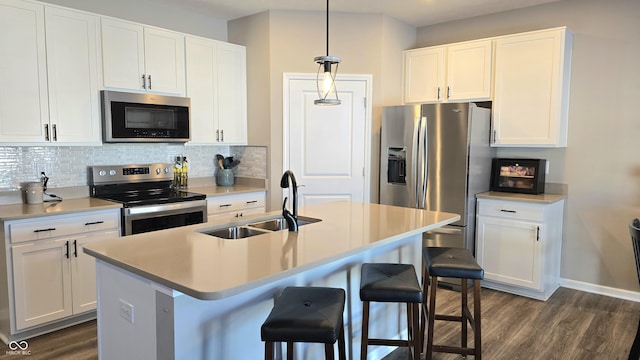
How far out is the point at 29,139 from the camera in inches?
123

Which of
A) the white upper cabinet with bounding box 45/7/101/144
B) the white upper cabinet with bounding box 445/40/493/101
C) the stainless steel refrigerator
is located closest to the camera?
the white upper cabinet with bounding box 45/7/101/144

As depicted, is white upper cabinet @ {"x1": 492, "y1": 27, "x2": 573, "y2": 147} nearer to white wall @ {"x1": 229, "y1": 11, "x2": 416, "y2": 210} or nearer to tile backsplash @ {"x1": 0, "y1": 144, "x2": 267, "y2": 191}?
white wall @ {"x1": 229, "y1": 11, "x2": 416, "y2": 210}

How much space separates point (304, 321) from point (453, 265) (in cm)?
120

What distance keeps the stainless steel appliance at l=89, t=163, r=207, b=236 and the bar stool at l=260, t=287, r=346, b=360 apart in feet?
6.29

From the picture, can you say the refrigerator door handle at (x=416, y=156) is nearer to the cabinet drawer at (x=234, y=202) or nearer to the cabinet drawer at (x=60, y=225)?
the cabinet drawer at (x=234, y=202)

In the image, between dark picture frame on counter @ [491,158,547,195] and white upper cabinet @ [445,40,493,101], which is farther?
white upper cabinet @ [445,40,493,101]

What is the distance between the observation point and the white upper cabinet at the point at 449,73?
4145mm

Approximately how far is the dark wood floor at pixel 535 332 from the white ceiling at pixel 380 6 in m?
2.75

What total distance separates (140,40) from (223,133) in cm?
118

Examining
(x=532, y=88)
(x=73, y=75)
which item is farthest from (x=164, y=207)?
(x=532, y=88)

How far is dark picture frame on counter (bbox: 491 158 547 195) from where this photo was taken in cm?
400

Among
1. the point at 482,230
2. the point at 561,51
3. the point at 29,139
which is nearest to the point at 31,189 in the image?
the point at 29,139

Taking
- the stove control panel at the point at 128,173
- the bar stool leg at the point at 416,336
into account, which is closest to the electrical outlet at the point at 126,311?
the bar stool leg at the point at 416,336

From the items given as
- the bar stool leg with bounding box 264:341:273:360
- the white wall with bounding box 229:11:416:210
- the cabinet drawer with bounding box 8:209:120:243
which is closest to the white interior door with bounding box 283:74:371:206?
the white wall with bounding box 229:11:416:210
